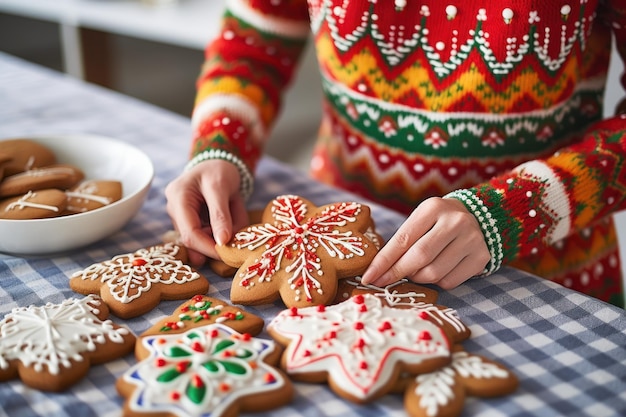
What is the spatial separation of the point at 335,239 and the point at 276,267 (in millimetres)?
86

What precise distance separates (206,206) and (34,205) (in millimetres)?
240

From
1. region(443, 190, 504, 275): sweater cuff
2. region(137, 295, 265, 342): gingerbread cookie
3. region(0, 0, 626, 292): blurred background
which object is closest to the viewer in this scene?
region(137, 295, 265, 342): gingerbread cookie

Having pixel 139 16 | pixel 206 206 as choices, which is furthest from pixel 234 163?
pixel 139 16

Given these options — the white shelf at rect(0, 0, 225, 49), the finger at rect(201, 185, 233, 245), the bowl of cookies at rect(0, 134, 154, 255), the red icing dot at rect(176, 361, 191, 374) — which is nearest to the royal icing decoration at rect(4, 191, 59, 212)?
the bowl of cookies at rect(0, 134, 154, 255)

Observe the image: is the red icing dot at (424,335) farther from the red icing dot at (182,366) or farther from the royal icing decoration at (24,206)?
the royal icing decoration at (24,206)

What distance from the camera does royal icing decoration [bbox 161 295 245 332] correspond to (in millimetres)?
743

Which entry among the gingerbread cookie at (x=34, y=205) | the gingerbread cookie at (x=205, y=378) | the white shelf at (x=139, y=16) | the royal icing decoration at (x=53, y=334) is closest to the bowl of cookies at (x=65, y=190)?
the gingerbread cookie at (x=34, y=205)

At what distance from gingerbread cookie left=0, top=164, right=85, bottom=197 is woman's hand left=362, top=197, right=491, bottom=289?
0.48 meters

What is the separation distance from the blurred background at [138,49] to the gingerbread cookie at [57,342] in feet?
5.19

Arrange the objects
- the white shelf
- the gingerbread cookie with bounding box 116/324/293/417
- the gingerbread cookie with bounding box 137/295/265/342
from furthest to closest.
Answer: the white shelf, the gingerbread cookie with bounding box 137/295/265/342, the gingerbread cookie with bounding box 116/324/293/417

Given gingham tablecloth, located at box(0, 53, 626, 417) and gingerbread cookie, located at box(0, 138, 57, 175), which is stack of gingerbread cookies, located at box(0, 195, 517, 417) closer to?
gingham tablecloth, located at box(0, 53, 626, 417)

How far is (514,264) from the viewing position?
107 cm

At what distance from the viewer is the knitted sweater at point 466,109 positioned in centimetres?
92

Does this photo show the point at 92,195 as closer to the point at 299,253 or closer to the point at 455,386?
the point at 299,253
